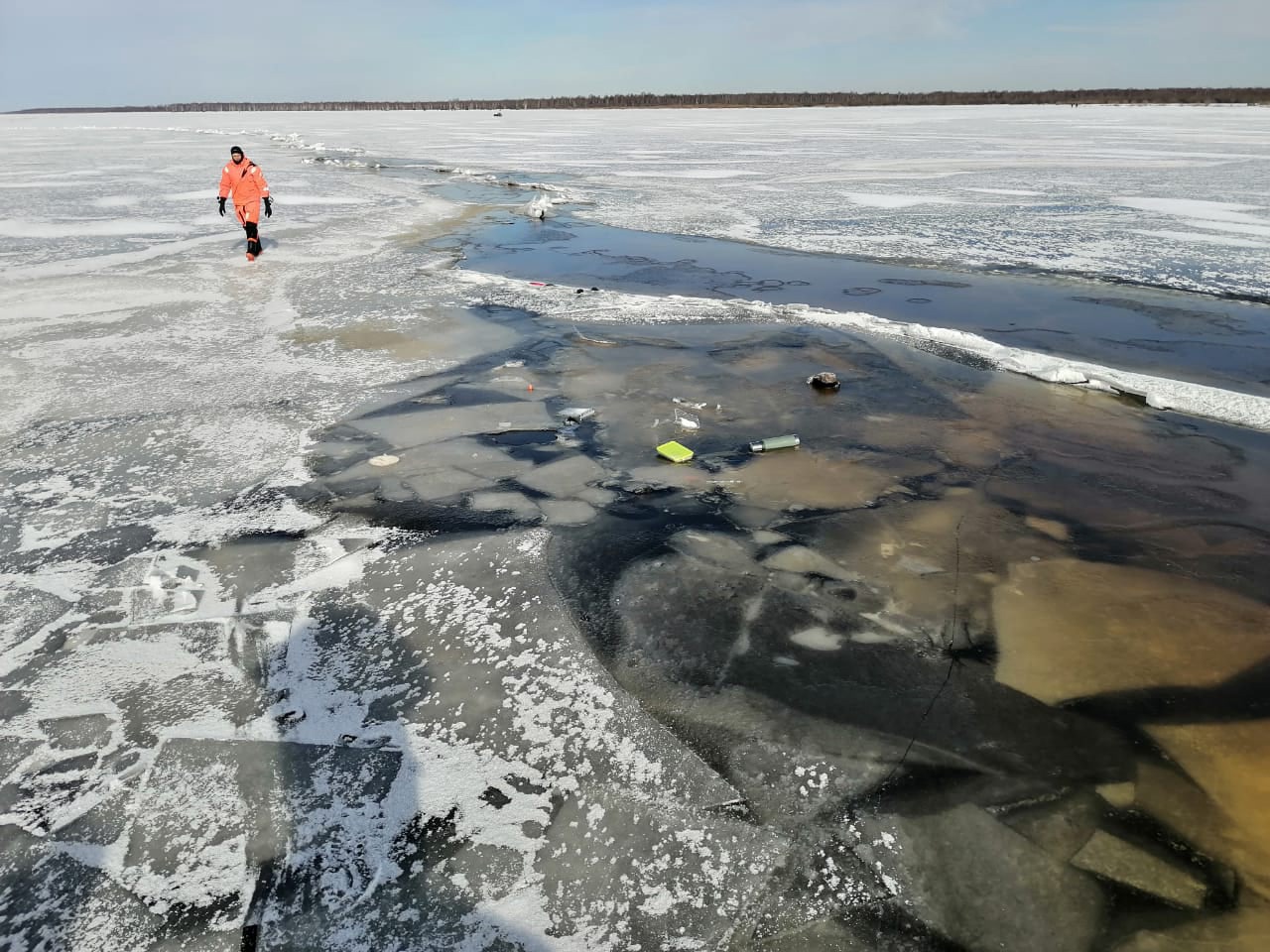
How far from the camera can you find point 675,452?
403 centimetres

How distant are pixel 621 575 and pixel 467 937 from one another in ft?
5.05

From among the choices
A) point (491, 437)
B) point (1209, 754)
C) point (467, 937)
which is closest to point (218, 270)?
point (491, 437)

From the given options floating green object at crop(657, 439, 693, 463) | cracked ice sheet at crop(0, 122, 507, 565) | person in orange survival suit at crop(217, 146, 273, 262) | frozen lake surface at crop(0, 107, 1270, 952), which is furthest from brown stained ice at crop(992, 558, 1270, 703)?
person in orange survival suit at crop(217, 146, 273, 262)

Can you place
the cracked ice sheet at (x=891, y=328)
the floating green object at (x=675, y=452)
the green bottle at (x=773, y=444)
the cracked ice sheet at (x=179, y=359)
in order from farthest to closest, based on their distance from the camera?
the cracked ice sheet at (x=891, y=328) → the green bottle at (x=773, y=444) → the floating green object at (x=675, y=452) → the cracked ice sheet at (x=179, y=359)

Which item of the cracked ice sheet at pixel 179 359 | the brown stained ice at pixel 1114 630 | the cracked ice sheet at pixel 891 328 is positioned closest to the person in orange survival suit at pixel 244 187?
the cracked ice sheet at pixel 179 359

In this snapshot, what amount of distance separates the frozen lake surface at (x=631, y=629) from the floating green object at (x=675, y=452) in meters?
0.10

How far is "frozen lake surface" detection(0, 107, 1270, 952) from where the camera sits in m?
1.79

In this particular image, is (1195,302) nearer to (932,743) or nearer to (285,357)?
(932,743)

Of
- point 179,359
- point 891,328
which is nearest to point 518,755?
point 179,359

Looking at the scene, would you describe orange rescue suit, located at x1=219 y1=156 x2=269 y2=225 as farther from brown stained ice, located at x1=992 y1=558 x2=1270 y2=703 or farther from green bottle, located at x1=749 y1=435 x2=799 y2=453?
brown stained ice, located at x1=992 y1=558 x2=1270 y2=703

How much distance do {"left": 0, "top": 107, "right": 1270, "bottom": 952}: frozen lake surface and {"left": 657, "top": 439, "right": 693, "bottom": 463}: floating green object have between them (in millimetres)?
98

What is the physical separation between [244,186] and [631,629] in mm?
8452

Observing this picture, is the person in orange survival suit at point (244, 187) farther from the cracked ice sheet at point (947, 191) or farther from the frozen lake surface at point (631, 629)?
the cracked ice sheet at point (947, 191)

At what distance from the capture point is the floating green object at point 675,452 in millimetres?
3998
